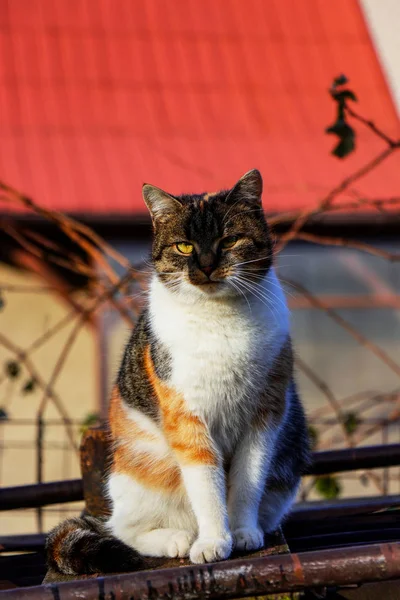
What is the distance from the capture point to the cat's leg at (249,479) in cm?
256

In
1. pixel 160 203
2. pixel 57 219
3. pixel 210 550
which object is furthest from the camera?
pixel 57 219

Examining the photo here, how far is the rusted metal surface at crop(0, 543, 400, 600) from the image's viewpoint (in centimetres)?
176

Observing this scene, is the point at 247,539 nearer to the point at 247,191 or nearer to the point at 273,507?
the point at 273,507

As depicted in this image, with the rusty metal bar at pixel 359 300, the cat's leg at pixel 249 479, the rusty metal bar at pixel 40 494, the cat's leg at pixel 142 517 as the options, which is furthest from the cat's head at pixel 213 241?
the rusty metal bar at pixel 359 300

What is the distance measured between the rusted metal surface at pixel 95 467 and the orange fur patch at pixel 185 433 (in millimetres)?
550

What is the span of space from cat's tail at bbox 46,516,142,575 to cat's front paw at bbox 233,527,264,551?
28cm

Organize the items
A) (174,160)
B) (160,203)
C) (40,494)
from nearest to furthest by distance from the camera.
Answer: (160,203) → (40,494) → (174,160)

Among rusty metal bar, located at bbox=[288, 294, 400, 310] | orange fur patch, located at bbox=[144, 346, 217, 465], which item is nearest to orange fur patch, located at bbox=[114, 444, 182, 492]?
orange fur patch, located at bbox=[144, 346, 217, 465]

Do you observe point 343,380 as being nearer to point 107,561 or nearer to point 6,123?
point 6,123

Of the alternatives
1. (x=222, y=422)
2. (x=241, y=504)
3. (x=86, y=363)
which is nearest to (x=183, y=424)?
(x=222, y=422)

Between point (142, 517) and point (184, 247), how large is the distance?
0.85 m

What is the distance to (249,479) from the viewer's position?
8.46 feet

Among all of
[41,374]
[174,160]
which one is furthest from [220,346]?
[41,374]

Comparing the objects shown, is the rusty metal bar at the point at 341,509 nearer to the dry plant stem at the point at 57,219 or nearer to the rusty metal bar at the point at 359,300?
the dry plant stem at the point at 57,219
